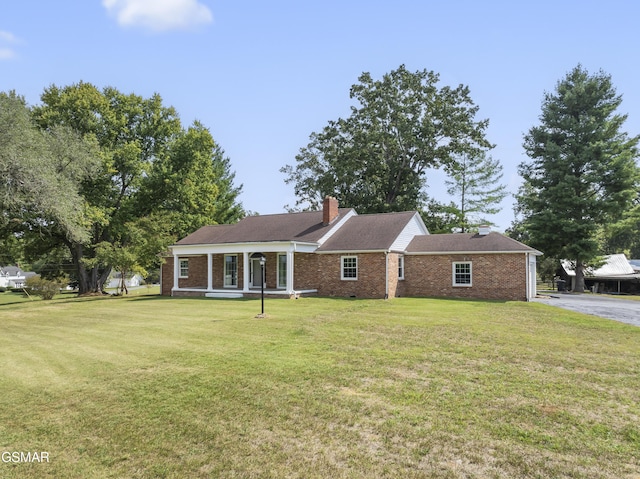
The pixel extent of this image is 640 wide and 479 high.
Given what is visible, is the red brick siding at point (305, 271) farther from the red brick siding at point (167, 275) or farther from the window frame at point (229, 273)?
the red brick siding at point (167, 275)

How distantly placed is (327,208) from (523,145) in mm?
22029

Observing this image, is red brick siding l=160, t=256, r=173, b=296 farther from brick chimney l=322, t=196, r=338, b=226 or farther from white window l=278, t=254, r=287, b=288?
brick chimney l=322, t=196, r=338, b=226

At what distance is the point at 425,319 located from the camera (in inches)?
573

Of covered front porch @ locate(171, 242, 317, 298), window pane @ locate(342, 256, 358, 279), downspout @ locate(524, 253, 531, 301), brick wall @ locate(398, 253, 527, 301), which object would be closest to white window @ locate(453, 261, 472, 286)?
brick wall @ locate(398, 253, 527, 301)

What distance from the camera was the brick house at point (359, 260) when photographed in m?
23.1

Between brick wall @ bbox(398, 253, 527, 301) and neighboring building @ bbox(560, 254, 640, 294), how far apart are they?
1784 centimetres

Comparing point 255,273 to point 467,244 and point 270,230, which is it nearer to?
point 270,230

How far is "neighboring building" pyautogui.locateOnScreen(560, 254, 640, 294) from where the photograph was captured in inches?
1494

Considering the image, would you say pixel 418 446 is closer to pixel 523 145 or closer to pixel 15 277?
pixel 523 145

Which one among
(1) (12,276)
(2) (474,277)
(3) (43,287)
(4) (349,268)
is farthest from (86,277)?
(1) (12,276)

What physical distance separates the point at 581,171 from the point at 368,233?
21.9m

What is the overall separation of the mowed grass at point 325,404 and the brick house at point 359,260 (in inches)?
445

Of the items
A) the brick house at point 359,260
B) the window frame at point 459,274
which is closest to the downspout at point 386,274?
the brick house at point 359,260

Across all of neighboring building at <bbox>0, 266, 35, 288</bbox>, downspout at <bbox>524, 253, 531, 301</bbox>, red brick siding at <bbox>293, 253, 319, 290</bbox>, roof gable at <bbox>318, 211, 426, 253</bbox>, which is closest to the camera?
downspout at <bbox>524, 253, 531, 301</bbox>
